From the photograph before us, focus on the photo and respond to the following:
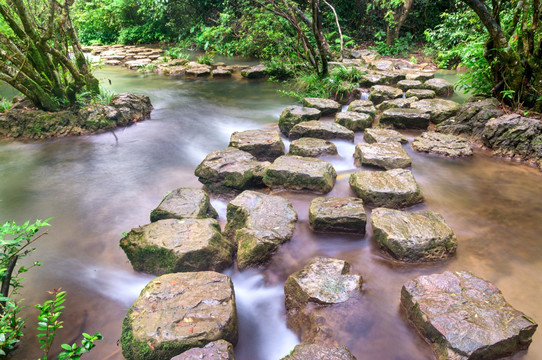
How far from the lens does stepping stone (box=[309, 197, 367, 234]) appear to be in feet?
11.0

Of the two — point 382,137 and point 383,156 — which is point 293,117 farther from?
point 383,156

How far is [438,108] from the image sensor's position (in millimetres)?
6359

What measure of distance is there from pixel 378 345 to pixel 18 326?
2.44 metres

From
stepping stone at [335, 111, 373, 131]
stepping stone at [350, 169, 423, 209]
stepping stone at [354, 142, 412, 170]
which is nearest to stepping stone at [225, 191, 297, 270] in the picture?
stepping stone at [350, 169, 423, 209]

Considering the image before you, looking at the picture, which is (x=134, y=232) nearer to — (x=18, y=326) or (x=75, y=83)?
(x=18, y=326)

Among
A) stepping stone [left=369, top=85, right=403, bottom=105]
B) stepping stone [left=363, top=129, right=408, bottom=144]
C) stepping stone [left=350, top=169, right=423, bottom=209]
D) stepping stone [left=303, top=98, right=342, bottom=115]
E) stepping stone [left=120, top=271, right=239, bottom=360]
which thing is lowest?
stepping stone [left=120, top=271, right=239, bottom=360]

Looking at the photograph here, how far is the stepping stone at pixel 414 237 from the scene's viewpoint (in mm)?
2994

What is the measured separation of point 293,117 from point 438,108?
2781 millimetres

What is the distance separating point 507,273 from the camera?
9.45ft

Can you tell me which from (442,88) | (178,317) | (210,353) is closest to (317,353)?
(210,353)

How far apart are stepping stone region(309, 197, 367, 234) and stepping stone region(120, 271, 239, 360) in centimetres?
122

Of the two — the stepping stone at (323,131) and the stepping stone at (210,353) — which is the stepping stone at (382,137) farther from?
the stepping stone at (210,353)

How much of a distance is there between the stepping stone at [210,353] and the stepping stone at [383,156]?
3.34 metres

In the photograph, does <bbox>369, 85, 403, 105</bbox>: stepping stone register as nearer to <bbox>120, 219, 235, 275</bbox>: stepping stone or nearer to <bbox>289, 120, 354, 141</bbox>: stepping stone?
<bbox>289, 120, 354, 141</bbox>: stepping stone
